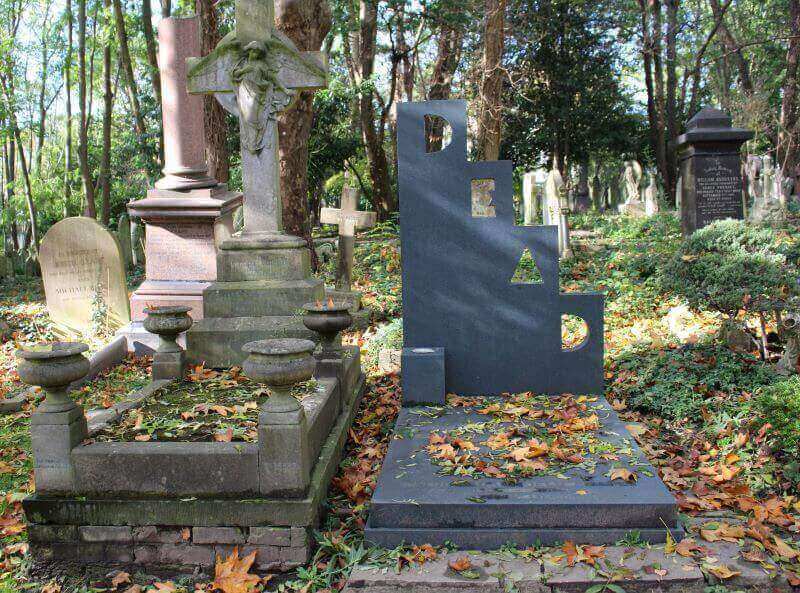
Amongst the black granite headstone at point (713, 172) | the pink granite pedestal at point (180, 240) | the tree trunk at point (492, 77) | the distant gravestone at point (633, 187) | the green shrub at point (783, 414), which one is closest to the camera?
the green shrub at point (783, 414)

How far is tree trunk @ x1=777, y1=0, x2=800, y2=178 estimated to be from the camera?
56.2 feet

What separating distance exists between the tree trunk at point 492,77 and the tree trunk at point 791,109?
877cm

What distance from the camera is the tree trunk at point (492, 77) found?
12.5m

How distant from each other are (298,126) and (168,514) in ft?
25.4

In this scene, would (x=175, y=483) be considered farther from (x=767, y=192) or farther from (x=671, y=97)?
(x=671, y=97)

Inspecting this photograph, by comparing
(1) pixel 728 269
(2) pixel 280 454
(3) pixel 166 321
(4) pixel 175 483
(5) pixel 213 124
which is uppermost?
(5) pixel 213 124

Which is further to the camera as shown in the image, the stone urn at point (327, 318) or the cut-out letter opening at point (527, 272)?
the cut-out letter opening at point (527, 272)

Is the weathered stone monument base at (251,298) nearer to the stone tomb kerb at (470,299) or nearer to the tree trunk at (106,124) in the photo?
the stone tomb kerb at (470,299)

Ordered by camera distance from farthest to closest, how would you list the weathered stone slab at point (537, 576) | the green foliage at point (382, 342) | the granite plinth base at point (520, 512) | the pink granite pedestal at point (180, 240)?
1. the pink granite pedestal at point (180, 240)
2. the green foliage at point (382, 342)
3. the granite plinth base at point (520, 512)
4. the weathered stone slab at point (537, 576)

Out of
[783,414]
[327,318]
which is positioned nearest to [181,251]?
[327,318]

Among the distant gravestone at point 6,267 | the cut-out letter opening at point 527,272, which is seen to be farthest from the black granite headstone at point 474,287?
the distant gravestone at point 6,267

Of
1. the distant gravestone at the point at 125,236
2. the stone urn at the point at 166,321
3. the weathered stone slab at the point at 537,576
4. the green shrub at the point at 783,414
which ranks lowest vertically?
the weathered stone slab at the point at 537,576

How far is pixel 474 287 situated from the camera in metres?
5.54

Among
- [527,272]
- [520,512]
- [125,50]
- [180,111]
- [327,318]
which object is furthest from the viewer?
[125,50]
